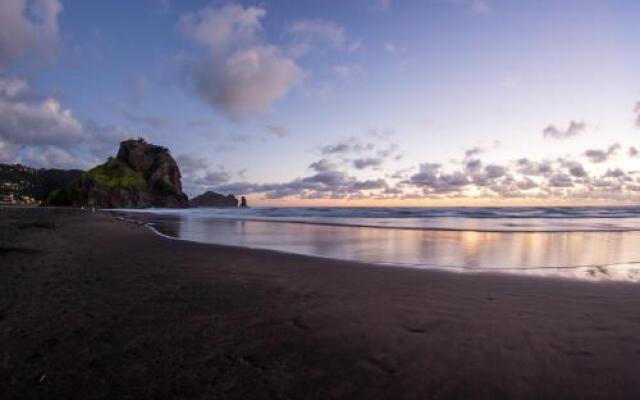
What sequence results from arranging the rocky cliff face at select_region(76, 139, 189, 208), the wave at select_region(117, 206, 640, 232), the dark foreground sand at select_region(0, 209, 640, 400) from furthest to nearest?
the rocky cliff face at select_region(76, 139, 189, 208) < the wave at select_region(117, 206, 640, 232) < the dark foreground sand at select_region(0, 209, 640, 400)

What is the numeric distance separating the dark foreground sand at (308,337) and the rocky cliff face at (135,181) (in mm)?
128326

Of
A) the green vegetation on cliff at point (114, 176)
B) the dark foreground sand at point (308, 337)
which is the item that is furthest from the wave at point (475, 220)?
the green vegetation on cliff at point (114, 176)

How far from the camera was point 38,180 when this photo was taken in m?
173

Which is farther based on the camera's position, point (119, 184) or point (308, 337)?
point (119, 184)

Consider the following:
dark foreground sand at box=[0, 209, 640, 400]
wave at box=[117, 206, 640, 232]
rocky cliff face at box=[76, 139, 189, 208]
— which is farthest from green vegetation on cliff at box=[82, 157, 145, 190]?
dark foreground sand at box=[0, 209, 640, 400]

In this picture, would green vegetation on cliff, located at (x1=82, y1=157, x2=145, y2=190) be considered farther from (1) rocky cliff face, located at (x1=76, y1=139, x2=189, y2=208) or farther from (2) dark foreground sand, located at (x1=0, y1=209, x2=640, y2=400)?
(2) dark foreground sand, located at (x1=0, y1=209, x2=640, y2=400)

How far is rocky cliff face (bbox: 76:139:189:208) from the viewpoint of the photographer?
120 meters

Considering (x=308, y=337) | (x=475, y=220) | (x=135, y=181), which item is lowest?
(x=475, y=220)

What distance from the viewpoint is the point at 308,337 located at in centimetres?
491

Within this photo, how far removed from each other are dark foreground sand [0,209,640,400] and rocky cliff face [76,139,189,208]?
128326 millimetres

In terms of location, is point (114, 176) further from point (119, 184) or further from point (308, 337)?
point (308, 337)

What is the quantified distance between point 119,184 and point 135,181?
7.14 metres

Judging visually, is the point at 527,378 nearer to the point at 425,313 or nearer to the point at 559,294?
the point at 425,313

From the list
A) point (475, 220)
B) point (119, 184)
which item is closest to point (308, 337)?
point (475, 220)
